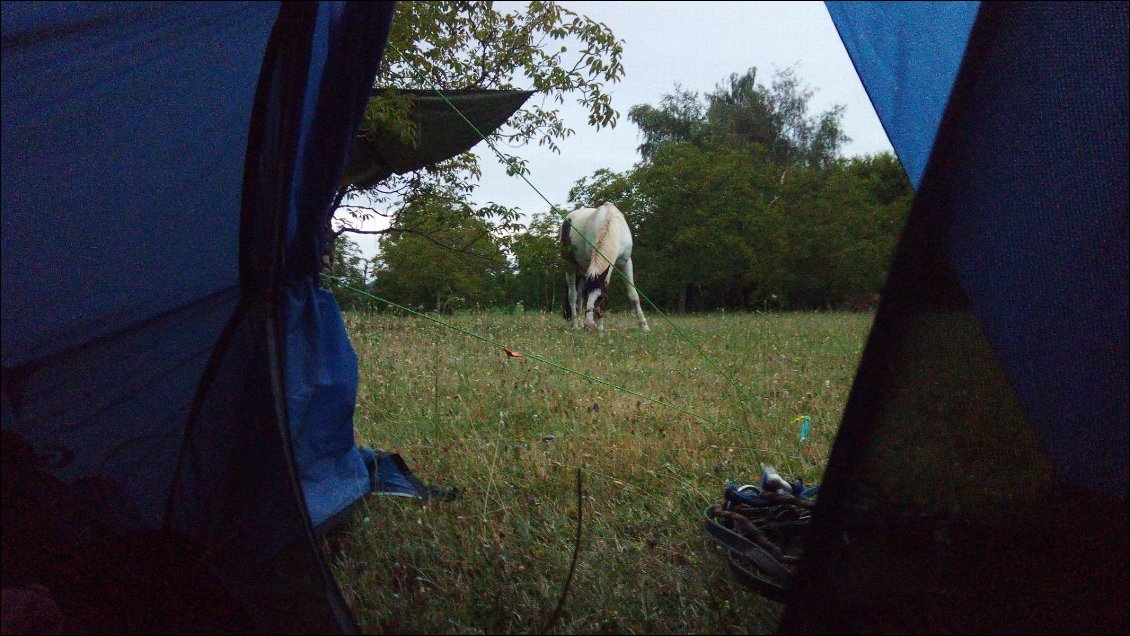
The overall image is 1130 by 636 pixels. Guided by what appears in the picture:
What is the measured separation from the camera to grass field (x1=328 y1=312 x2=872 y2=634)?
5.25 feet

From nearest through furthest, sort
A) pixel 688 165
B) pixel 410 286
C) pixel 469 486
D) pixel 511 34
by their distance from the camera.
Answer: pixel 469 486 → pixel 511 34 → pixel 410 286 → pixel 688 165

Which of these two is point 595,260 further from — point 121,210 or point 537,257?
point 121,210

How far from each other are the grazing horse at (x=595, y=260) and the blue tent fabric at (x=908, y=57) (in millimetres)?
5228

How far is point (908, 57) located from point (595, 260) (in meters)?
6.46

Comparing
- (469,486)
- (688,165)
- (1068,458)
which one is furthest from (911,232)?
(688,165)

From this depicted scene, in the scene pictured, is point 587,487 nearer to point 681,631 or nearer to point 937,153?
point 681,631

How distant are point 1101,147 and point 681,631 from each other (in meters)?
1.17

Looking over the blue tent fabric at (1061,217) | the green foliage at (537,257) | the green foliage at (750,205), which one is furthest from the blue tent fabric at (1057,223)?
the green foliage at (750,205)

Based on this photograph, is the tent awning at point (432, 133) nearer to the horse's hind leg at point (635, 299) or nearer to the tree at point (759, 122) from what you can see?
the horse's hind leg at point (635, 299)

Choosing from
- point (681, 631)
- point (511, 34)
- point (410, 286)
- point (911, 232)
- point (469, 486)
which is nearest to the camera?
point (911, 232)

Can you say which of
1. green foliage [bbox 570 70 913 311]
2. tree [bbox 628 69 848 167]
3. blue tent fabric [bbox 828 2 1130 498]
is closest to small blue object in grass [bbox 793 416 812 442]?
blue tent fabric [bbox 828 2 1130 498]

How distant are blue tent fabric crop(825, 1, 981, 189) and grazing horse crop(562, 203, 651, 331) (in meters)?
5.23

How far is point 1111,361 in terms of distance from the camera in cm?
110

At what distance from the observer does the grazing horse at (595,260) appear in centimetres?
764
